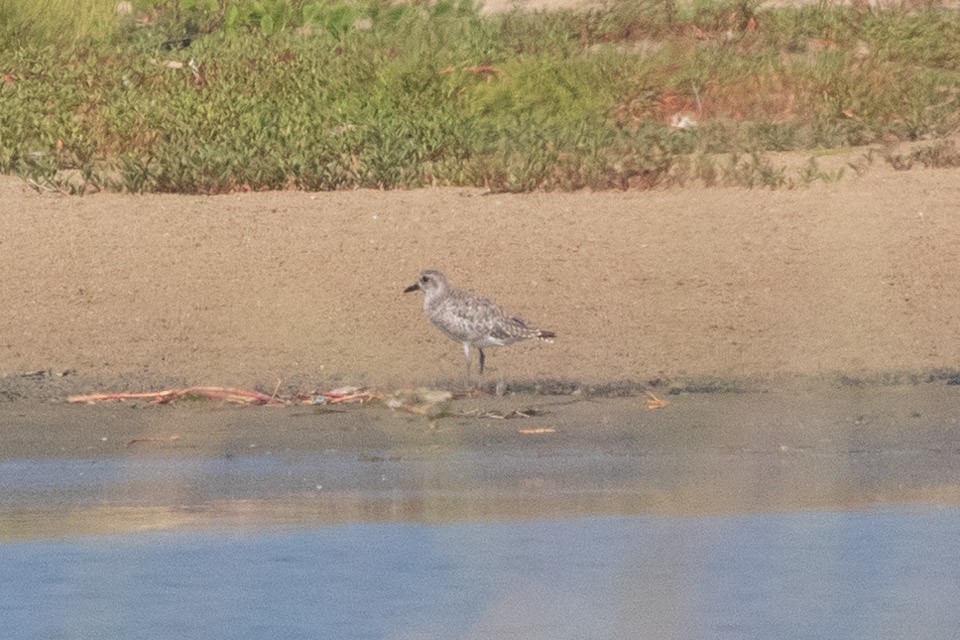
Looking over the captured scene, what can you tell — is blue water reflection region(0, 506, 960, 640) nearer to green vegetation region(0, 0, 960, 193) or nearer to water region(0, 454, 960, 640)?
water region(0, 454, 960, 640)

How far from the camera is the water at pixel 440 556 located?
19.1ft

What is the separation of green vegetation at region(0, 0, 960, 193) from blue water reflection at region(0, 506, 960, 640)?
5.04 m

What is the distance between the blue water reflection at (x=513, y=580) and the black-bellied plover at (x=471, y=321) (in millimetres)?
2078

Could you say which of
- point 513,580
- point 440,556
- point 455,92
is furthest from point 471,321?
point 455,92

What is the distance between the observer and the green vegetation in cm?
1217

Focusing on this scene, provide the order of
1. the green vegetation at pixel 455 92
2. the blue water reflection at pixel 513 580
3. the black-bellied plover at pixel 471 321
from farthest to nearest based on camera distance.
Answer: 1. the green vegetation at pixel 455 92
2. the black-bellied plover at pixel 471 321
3. the blue water reflection at pixel 513 580

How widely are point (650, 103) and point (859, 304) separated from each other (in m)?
4.66

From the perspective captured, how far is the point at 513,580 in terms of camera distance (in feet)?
20.6

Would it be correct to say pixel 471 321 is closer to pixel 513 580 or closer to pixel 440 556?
pixel 440 556

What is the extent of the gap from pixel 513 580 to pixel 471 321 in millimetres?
2799

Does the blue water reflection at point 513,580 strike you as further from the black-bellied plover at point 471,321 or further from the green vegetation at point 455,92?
the green vegetation at point 455,92

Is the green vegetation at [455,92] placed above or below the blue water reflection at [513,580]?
below

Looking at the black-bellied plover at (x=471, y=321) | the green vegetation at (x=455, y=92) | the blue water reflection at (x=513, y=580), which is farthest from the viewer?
the green vegetation at (x=455, y=92)

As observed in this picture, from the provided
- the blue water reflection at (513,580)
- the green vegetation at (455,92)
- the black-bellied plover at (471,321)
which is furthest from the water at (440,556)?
the green vegetation at (455,92)
